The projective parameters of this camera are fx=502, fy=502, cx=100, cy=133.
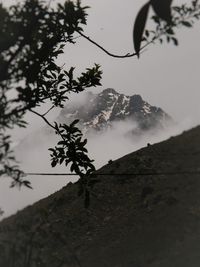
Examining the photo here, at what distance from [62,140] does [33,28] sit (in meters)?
1.44

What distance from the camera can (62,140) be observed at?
4.89m

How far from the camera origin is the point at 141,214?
5512cm

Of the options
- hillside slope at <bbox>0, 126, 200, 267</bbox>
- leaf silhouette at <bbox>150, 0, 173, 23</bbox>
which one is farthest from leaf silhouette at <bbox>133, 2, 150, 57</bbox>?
hillside slope at <bbox>0, 126, 200, 267</bbox>

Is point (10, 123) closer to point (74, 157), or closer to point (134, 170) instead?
point (74, 157)

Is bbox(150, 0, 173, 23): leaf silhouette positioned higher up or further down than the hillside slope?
further down

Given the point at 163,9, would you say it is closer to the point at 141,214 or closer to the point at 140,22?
the point at 140,22

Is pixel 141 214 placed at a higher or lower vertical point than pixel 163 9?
higher

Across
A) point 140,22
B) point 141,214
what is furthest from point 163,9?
point 141,214

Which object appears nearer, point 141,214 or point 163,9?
point 163,9

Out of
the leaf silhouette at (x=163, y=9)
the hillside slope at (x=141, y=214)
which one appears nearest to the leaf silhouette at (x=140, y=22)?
the leaf silhouette at (x=163, y=9)

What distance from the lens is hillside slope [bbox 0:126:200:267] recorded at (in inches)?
1844

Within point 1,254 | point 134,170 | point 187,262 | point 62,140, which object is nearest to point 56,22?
point 62,140

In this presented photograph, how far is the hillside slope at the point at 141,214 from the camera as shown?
46834 mm

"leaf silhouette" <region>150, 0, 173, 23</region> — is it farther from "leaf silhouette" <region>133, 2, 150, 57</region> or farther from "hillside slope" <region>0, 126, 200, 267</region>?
"hillside slope" <region>0, 126, 200, 267</region>
